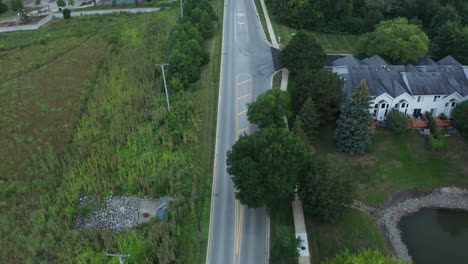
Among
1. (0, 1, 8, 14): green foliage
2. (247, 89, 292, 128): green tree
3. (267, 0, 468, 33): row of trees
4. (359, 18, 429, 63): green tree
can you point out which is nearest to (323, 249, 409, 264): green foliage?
(247, 89, 292, 128): green tree

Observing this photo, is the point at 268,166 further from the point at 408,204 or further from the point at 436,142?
the point at 436,142

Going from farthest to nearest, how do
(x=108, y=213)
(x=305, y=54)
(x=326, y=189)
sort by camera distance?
(x=305, y=54), (x=108, y=213), (x=326, y=189)

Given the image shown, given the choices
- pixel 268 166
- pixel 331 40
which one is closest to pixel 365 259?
pixel 268 166

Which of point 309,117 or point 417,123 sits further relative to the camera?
point 417,123

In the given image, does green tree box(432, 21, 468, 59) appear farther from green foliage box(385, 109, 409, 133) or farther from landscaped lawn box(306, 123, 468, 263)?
green foliage box(385, 109, 409, 133)

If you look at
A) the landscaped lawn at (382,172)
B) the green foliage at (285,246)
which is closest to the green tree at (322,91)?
the landscaped lawn at (382,172)

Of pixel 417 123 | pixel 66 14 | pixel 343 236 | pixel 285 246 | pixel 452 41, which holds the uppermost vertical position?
pixel 66 14
